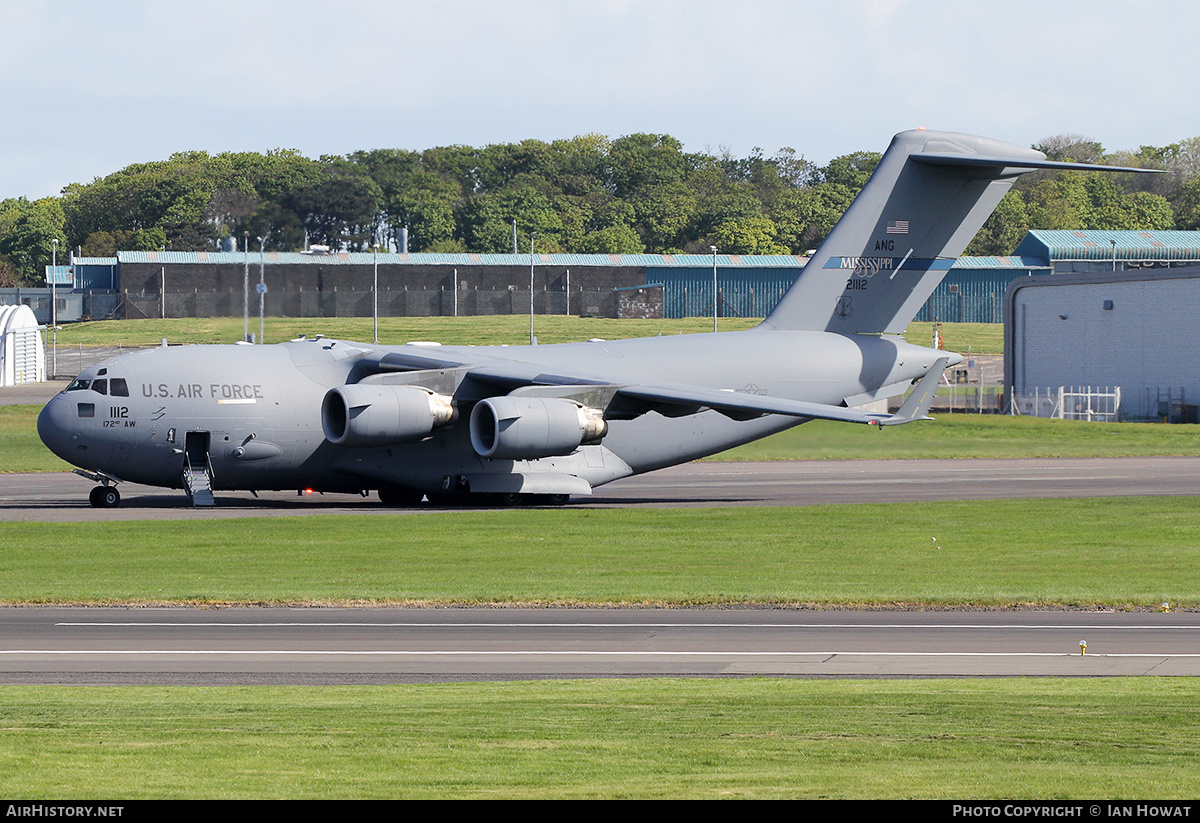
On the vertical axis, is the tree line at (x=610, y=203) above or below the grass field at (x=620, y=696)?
above

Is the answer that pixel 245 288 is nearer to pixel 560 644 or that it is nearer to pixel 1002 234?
pixel 560 644

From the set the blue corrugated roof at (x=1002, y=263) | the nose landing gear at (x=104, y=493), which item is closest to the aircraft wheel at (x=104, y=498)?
the nose landing gear at (x=104, y=493)

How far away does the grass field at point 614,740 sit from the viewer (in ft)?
30.2

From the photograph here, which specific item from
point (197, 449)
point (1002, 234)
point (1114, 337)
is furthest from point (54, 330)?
point (1002, 234)

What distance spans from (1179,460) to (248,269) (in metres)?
31.3

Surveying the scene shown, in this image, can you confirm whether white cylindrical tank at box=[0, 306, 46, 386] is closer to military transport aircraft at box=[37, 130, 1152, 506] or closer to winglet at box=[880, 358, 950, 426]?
military transport aircraft at box=[37, 130, 1152, 506]

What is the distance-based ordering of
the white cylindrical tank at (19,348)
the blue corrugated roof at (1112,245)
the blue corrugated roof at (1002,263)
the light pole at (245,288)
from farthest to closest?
the blue corrugated roof at (1002,263)
the blue corrugated roof at (1112,245)
the white cylindrical tank at (19,348)
the light pole at (245,288)

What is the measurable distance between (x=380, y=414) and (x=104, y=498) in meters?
7.36

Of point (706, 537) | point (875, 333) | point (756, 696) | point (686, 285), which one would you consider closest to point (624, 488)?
point (875, 333)

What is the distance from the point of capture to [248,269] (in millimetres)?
44906

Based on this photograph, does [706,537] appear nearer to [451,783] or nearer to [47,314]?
[451,783]

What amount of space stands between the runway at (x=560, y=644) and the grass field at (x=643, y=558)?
1.09m

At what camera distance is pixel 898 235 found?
37.8 metres

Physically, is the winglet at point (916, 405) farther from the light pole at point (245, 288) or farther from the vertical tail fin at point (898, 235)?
the light pole at point (245, 288)
